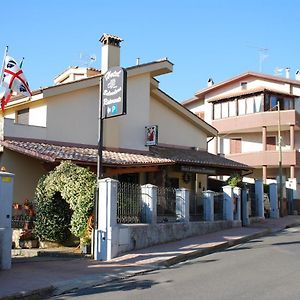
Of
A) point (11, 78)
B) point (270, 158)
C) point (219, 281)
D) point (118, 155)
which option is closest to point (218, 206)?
point (118, 155)

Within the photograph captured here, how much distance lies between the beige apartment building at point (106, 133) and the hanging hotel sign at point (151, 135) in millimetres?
106

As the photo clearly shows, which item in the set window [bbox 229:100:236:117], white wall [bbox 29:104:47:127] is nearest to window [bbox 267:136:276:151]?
window [bbox 229:100:236:117]

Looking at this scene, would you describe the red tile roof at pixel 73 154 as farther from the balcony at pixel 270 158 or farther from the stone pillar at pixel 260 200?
the balcony at pixel 270 158

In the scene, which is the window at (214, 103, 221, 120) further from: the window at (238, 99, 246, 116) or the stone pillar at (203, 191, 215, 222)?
the stone pillar at (203, 191, 215, 222)

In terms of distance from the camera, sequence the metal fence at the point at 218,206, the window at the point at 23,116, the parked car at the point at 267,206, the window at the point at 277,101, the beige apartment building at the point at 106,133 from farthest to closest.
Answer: the window at the point at 277,101 < the parked car at the point at 267,206 < the window at the point at 23,116 < the metal fence at the point at 218,206 < the beige apartment building at the point at 106,133

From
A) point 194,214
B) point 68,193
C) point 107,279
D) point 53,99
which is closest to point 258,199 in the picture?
→ point 194,214

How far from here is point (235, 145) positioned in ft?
137

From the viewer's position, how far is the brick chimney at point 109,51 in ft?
72.1

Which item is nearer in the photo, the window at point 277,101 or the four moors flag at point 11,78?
the four moors flag at point 11,78

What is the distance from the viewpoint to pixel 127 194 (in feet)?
50.5

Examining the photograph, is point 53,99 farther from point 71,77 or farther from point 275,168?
point 275,168

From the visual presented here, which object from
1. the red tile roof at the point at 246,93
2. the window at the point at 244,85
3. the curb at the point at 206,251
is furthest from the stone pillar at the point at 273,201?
the window at the point at 244,85

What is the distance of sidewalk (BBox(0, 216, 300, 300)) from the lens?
9.72 m

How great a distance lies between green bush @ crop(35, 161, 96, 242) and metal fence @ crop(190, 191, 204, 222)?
5321 mm
